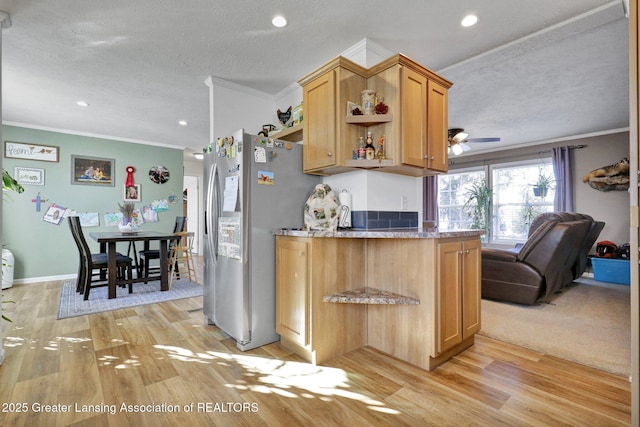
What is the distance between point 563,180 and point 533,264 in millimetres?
3311

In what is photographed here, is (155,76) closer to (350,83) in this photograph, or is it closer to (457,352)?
(350,83)

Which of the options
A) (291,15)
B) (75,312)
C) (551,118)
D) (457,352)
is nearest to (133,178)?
(75,312)

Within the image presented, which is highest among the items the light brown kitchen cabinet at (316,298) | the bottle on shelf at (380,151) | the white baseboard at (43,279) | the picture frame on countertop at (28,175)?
the picture frame on countertop at (28,175)

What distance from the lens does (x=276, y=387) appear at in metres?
1.88

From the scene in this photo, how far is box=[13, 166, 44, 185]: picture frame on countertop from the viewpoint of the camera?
187 inches

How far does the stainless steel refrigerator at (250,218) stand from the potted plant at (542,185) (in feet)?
17.4


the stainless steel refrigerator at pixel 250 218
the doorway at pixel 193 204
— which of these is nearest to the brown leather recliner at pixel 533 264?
the stainless steel refrigerator at pixel 250 218

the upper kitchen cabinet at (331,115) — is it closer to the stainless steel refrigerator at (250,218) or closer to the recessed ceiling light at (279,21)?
the stainless steel refrigerator at (250,218)

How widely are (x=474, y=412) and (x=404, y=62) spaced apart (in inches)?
90.1

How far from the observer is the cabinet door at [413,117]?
226 cm

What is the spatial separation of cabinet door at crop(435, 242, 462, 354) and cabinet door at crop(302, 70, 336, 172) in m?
1.05

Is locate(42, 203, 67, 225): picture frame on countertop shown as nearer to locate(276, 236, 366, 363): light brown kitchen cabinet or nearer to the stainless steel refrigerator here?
the stainless steel refrigerator

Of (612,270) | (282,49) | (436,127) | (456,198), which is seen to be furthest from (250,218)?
(456,198)

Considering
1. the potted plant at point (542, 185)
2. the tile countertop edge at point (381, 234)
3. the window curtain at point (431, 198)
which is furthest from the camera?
the window curtain at point (431, 198)
